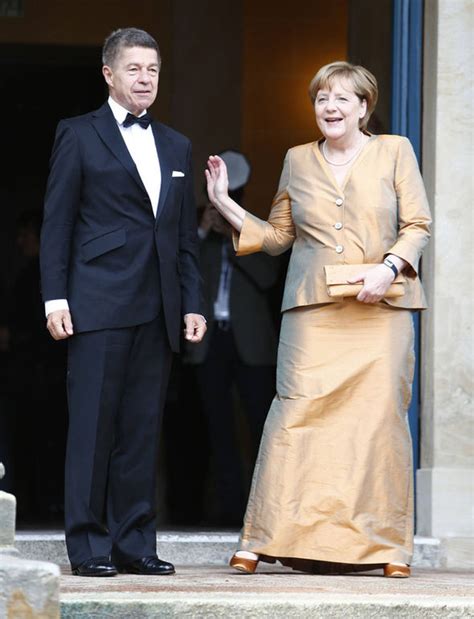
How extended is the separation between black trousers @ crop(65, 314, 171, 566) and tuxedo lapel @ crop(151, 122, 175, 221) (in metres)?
0.41

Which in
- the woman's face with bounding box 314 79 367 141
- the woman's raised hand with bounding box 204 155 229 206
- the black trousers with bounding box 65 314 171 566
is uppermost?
the woman's face with bounding box 314 79 367 141

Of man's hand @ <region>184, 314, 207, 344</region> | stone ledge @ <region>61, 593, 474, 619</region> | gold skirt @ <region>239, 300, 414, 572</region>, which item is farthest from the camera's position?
gold skirt @ <region>239, 300, 414, 572</region>

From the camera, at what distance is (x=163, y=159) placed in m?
5.47

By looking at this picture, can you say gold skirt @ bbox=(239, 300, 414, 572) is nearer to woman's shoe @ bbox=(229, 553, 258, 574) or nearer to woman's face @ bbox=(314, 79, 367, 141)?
woman's shoe @ bbox=(229, 553, 258, 574)

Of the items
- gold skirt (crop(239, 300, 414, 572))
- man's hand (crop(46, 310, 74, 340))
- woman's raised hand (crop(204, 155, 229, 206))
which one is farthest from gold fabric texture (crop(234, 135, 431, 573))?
man's hand (crop(46, 310, 74, 340))

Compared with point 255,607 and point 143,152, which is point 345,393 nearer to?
point 143,152

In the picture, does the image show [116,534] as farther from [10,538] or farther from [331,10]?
[331,10]

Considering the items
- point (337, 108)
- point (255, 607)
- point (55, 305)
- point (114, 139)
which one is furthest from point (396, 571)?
point (114, 139)

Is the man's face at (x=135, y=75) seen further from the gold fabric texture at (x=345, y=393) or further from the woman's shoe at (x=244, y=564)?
the woman's shoe at (x=244, y=564)

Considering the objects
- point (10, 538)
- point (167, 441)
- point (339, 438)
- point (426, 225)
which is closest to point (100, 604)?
point (10, 538)

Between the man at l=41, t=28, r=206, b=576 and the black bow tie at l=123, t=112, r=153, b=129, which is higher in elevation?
the black bow tie at l=123, t=112, r=153, b=129

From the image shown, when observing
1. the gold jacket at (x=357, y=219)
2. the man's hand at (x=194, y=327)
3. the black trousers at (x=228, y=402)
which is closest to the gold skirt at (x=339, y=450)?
the gold jacket at (x=357, y=219)

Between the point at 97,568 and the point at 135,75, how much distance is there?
162 centimetres

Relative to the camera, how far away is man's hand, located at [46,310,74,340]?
5228 mm
